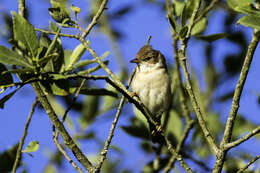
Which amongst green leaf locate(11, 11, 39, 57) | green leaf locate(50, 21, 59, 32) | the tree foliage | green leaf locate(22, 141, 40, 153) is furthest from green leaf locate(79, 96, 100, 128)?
green leaf locate(11, 11, 39, 57)

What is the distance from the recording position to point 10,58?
220 cm

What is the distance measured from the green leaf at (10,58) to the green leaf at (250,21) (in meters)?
1.10

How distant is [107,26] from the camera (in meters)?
5.96

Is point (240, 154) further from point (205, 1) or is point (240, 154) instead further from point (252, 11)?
point (252, 11)

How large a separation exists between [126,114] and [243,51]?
200 cm

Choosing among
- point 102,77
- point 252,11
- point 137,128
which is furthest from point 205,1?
point 102,77

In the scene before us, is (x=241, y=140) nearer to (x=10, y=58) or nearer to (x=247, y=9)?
(x=247, y=9)

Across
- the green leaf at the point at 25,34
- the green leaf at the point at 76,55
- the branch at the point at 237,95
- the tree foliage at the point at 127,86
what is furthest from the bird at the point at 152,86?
the green leaf at the point at 25,34

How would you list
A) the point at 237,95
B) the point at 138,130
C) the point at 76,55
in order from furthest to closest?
the point at 138,130 → the point at 76,55 → the point at 237,95

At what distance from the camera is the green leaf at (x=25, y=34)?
2215mm

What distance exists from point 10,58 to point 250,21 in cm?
123

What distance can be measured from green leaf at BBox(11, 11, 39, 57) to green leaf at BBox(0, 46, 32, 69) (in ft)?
0.25

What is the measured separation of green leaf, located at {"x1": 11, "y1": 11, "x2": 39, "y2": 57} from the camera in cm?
221

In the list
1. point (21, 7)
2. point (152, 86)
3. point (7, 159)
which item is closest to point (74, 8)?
point (21, 7)
